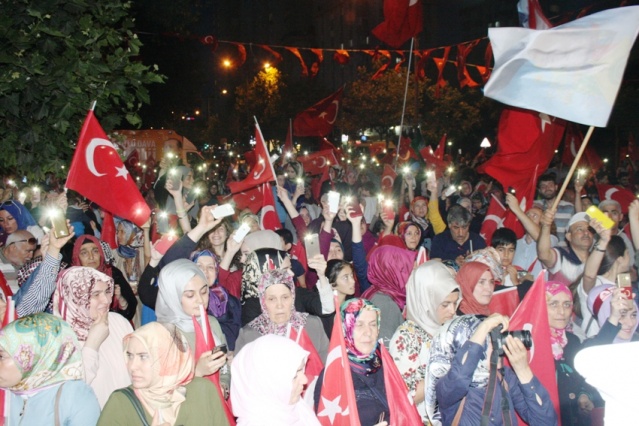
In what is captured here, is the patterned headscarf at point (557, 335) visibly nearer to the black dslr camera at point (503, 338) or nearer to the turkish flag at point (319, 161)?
the black dslr camera at point (503, 338)

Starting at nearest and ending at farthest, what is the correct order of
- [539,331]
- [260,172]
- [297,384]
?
[297,384]
[539,331]
[260,172]

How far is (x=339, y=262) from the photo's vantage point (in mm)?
5434

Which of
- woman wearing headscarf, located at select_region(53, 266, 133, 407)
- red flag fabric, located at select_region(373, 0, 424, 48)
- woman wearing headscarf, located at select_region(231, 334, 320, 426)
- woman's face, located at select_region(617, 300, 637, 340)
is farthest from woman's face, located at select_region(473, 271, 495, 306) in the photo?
red flag fabric, located at select_region(373, 0, 424, 48)

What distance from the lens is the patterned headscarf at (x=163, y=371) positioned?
3.15 metres

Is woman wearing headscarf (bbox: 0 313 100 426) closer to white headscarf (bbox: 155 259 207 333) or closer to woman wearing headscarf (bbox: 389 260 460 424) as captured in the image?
white headscarf (bbox: 155 259 207 333)

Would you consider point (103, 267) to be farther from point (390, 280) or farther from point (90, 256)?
point (390, 280)

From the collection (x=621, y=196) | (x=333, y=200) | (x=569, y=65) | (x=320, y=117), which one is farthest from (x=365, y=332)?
(x=320, y=117)

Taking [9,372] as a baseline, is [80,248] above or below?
below

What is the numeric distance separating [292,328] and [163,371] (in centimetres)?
158

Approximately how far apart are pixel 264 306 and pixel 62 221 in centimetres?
159

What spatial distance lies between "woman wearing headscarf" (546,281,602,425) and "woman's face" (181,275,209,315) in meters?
2.39

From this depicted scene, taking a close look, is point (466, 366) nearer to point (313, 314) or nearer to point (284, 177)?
point (313, 314)

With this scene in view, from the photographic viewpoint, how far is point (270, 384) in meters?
3.22

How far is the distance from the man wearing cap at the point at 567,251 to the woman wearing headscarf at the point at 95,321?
13.0ft
